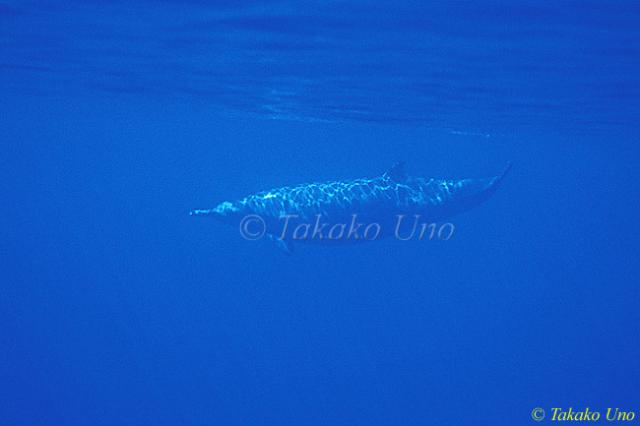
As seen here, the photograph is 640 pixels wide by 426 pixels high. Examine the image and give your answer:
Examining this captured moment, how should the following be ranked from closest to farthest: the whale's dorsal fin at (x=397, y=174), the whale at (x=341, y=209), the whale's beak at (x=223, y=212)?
the whale at (x=341, y=209) < the whale's dorsal fin at (x=397, y=174) < the whale's beak at (x=223, y=212)

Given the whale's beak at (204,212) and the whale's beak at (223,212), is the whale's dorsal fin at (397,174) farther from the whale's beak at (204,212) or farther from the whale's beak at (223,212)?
the whale's beak at (204,212)

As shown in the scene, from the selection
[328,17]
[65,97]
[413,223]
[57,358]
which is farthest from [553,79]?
[57,358]

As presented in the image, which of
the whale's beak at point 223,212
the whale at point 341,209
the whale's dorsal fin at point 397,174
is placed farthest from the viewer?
the whale's beak at point 223,212

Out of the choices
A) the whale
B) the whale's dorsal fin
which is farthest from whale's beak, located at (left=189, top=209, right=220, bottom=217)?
the whale's dorsal fin

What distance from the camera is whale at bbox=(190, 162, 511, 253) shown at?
1661cm

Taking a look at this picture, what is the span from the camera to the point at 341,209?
16.5m

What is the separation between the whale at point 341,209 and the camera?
1661 centimetres

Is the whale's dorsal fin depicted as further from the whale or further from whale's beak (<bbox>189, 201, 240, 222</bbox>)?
whale's beak (<bbox>189, 201, 240, 222</bbox>)

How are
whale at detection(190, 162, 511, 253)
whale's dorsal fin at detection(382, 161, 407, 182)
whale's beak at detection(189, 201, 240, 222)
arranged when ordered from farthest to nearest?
whale's beak at detection(189, 201, 240, 222), whale's dorsal fin at detection(382, 161, 407, 182), whale at detection(190, 162, 511, 253)

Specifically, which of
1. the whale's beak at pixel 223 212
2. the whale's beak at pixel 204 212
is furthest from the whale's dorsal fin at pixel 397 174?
the whale's beak at pixel 204 212

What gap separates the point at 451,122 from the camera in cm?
2798

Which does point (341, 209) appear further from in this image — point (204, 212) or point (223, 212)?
point (204, 212)

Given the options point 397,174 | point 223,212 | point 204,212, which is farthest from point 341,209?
point 204,212

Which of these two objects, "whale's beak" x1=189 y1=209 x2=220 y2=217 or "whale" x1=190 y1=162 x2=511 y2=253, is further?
"whale's beak" x1=189 y1=209 x2=220 y2=217
